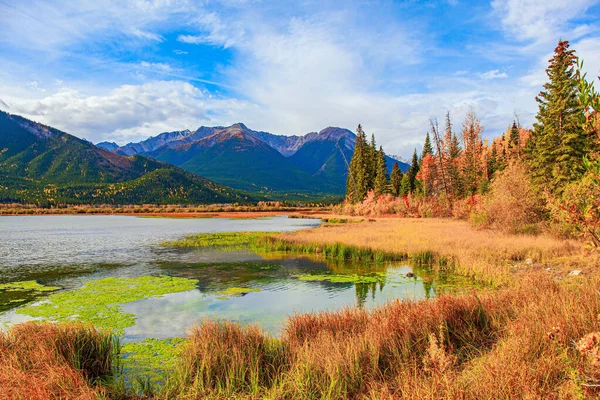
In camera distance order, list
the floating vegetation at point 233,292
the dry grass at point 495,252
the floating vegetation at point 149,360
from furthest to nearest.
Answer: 1. the dry grass at point 495,252
2. the floating vegetation at point 233,292
3. the floating vegetation at point 149,360

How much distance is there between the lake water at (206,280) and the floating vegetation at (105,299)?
54 cm

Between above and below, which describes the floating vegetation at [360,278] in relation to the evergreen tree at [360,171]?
below

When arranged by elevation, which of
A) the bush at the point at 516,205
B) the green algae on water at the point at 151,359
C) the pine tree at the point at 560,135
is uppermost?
the pine tree at the point at 560,135

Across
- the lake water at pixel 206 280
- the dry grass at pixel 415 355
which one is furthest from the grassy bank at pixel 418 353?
the lake water at pixel 206 280

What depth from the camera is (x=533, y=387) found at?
536cm

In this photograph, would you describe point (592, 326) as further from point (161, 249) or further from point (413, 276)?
point (161, 249)

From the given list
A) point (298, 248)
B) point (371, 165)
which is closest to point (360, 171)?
point (371, 165)

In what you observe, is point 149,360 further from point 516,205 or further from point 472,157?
point 472,157

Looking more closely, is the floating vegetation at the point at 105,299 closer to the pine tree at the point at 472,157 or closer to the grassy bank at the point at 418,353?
the grassy bank at the point at 418,353

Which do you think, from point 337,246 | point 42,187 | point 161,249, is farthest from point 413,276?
point 42,187

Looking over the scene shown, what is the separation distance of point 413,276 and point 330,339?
48.2 ft

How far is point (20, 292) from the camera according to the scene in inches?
731

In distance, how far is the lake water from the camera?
14516mm

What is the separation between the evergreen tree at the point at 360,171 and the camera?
91875 mm
